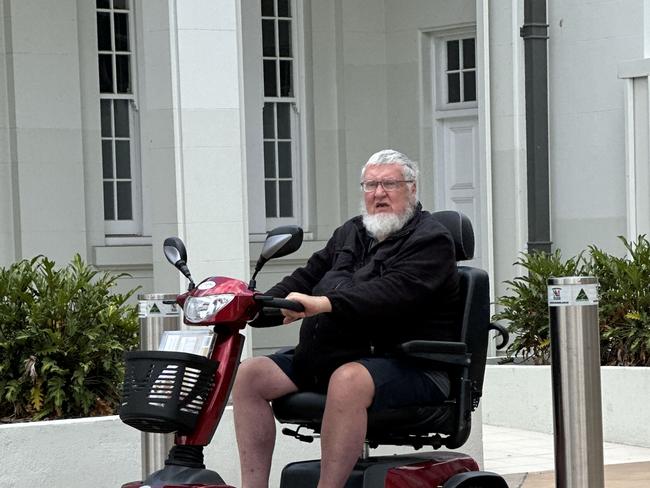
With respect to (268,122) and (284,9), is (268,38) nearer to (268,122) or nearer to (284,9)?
(284,9)

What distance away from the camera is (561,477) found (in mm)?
6047

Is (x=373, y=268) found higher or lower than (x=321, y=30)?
lower

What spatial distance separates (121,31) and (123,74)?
0.40m

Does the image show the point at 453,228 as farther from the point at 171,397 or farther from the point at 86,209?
the point at 86,209

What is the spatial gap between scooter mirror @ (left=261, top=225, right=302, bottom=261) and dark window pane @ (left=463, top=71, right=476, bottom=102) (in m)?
9.71

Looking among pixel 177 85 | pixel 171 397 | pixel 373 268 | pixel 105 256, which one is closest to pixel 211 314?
pixel 171 397

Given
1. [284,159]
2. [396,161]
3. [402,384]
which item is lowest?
[402,384]

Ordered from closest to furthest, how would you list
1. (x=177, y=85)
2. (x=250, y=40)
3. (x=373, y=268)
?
(x=373, y=268), (x=177, y=85), (x=250, y=40)

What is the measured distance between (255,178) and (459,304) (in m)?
8.99

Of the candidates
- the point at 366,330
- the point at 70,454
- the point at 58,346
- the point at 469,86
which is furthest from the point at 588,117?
the point at 366,330

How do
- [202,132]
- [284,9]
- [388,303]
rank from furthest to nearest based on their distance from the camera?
[284,9]
[202,132]
[388,303]

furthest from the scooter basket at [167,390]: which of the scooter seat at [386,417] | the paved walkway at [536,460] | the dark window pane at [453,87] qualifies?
the dark window pane at [453,87]

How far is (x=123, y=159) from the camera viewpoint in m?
14.0

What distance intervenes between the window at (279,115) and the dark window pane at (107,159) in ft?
5.51
